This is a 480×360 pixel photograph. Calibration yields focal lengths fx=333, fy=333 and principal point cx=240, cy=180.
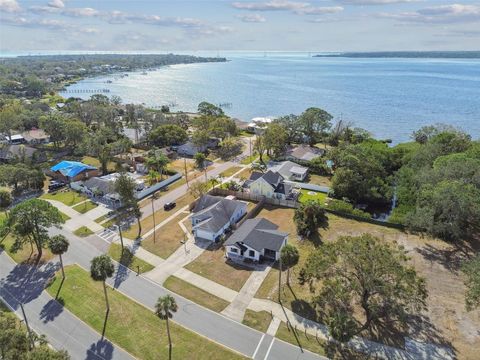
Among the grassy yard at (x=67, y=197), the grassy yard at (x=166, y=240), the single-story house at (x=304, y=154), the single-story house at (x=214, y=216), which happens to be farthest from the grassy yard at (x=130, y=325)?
the single-story house at (x=304, y=154)

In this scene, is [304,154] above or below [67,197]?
above

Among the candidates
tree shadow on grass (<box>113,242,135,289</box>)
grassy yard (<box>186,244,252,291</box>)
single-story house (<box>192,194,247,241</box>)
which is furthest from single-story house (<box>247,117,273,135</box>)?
tree shadow on grass (<box>113,242,135,289</box>)

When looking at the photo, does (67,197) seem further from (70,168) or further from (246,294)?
(246,294)

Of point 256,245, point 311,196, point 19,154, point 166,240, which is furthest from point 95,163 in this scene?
point 256,245

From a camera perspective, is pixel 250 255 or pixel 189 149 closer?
pixel 250 255

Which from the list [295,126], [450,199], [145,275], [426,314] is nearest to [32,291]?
[145,275]

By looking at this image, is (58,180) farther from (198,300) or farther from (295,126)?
(295,126)

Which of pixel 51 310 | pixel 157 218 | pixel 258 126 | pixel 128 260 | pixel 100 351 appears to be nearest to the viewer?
pixel 100 351
